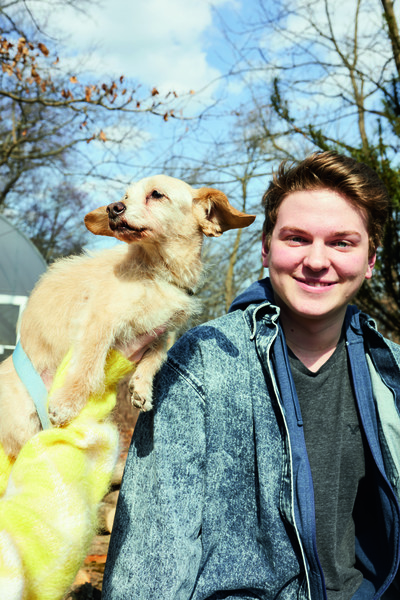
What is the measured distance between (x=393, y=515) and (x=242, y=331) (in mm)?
1132

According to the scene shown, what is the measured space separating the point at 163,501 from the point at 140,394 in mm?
456

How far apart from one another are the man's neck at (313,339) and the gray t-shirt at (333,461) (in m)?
0.06

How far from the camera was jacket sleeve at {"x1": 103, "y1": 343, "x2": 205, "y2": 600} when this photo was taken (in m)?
2.04

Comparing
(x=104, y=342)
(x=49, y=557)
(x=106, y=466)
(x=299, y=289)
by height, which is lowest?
(x=49, y=557)

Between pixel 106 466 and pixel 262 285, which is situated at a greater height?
pixel 262 285

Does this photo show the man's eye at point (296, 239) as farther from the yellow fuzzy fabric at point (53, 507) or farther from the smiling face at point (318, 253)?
the yellow fuzzy fabric at point (53, 507)

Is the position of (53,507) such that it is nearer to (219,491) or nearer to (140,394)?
(140,394)

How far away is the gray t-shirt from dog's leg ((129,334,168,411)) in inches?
29.6

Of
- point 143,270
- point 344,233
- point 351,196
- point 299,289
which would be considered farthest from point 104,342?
point 351,196

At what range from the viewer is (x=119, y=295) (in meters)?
2.12

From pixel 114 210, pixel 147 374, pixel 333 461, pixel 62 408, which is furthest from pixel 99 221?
pixel 333 461

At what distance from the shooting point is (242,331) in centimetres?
250

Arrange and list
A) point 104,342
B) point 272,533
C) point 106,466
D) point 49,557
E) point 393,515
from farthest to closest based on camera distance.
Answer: point 393,515 < point 272,533 < point 104,342 < point 106,466 < point 49,557

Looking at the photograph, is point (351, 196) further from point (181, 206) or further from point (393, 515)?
point (393, 515)
